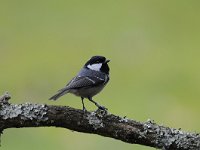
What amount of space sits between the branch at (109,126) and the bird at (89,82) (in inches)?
24.0

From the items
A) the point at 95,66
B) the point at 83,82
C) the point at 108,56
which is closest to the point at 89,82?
the point at 83,82

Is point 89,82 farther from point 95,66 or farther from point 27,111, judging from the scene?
point 27,111

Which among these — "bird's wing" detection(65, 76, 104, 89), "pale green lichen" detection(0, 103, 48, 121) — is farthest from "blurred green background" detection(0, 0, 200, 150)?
"pale green lichen" detection(0, 103, 48, 121)

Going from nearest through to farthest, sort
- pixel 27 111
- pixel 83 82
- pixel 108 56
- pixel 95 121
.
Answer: pixel 27 111 < pixel 95 121 < pixel 83 82 < pixel 108 56

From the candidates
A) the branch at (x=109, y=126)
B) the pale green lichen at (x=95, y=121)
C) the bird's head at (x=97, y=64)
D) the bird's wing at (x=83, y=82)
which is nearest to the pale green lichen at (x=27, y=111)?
the branch at (x=109, y=126)

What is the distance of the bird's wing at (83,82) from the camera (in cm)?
513

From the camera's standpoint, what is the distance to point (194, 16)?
14.4m

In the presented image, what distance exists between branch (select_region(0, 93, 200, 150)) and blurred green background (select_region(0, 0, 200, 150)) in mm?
4082

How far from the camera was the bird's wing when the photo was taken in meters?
5.13

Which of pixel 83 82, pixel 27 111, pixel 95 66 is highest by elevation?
pixel 95 66

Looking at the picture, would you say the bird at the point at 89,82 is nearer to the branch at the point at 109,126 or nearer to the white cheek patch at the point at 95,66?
the white cheek patch at the point at 95,66

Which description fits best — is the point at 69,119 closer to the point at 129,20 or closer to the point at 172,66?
the point at 172,66

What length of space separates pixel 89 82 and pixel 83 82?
0.18ft

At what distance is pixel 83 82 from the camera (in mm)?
5180
